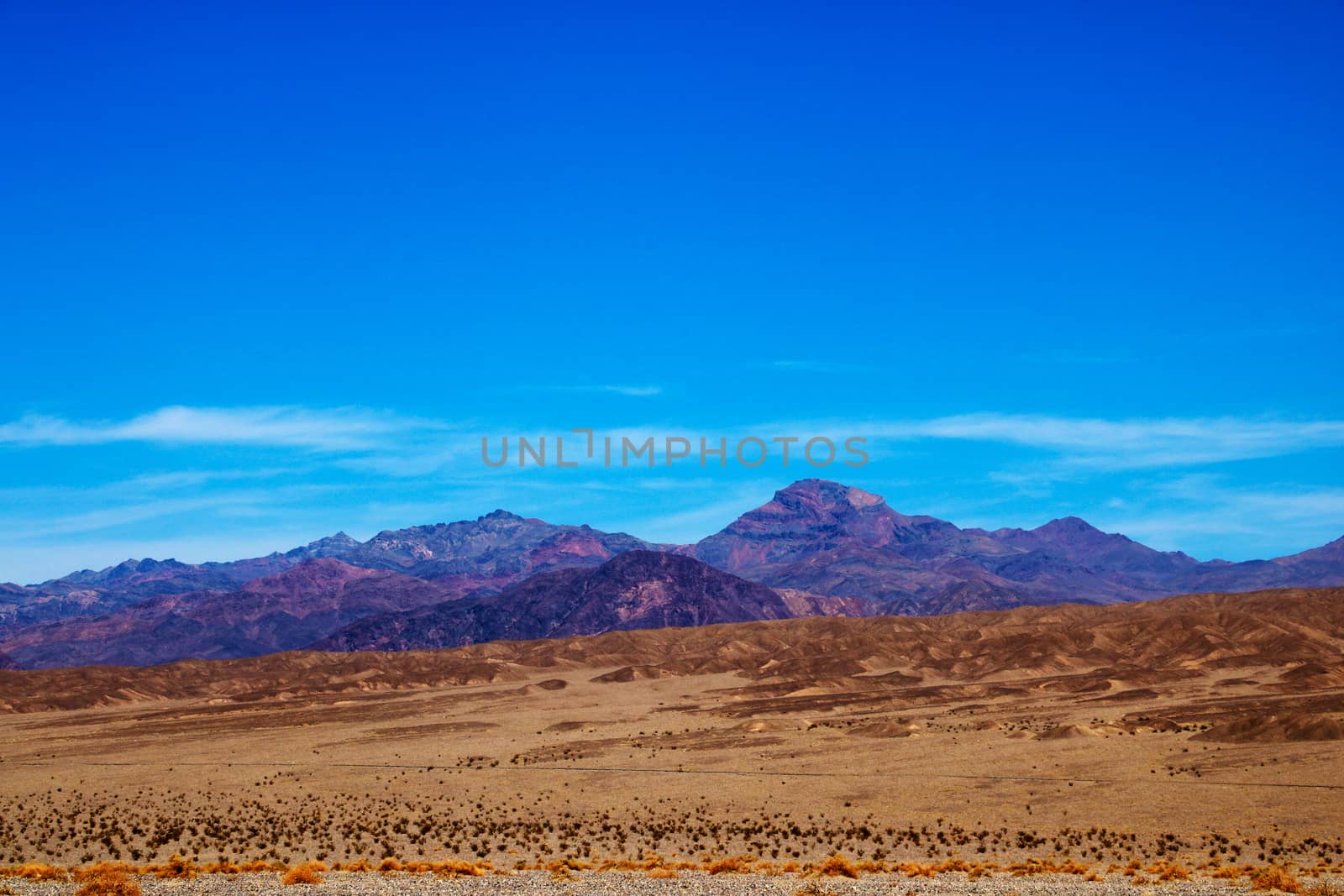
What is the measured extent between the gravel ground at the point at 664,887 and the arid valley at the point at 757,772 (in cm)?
342

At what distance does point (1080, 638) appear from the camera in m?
176

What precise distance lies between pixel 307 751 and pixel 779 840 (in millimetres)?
57321

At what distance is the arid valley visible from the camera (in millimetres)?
50188

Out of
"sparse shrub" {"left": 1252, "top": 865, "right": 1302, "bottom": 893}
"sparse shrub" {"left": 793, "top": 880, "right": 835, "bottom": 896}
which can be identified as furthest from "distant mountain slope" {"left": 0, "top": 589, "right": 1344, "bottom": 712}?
"sparse shrub" {"left": 1252, "top": 865, "right": 1302, "bottom": 893}

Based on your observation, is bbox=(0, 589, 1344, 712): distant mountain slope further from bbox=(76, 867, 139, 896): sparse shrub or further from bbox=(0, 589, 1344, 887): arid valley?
bbox=(76, 867, 139, 896): sparse shrub

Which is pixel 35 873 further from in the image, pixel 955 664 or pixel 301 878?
pixel 955 664

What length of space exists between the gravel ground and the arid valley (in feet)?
11.2

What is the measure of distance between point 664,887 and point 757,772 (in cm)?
4386

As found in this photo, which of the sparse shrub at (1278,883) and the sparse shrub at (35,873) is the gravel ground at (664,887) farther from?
the sparse shrub at (35,873)

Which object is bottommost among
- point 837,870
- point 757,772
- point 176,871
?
point 757,772

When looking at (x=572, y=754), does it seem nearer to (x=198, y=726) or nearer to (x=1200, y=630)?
(x=198, y=726)

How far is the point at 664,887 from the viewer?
34.5 metres

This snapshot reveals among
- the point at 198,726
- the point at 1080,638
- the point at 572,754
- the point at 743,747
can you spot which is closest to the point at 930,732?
the point at 743,747

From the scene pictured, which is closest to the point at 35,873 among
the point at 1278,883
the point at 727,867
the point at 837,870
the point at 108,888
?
the point at 108,888
